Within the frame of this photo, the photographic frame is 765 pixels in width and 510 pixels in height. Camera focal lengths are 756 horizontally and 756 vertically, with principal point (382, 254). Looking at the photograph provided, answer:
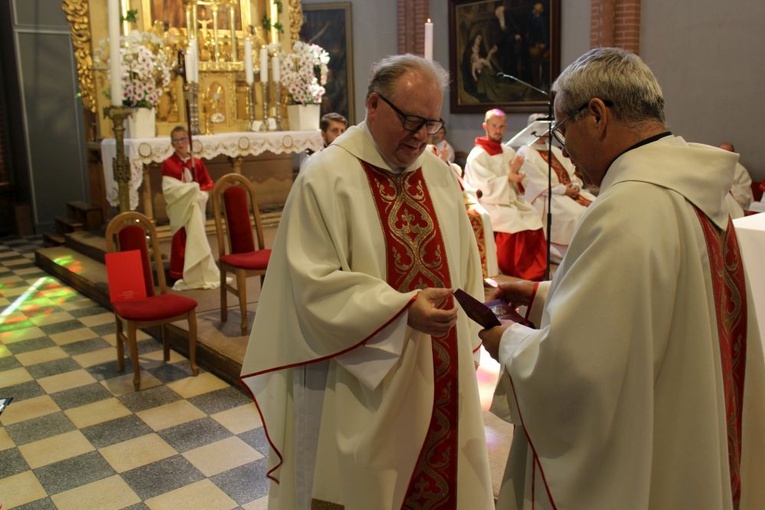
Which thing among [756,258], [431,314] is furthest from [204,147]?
[431,314]

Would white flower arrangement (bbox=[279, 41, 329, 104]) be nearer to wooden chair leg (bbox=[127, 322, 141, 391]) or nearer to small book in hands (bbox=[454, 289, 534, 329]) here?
wooden chair leg (bbox=[127, 322, 141, 391])

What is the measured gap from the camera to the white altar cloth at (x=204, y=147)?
24.3ft

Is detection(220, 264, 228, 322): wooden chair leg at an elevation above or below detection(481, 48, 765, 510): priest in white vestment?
below

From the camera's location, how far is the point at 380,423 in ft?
7.27

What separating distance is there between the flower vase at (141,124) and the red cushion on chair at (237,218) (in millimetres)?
2497

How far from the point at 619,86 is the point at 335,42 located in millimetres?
11760

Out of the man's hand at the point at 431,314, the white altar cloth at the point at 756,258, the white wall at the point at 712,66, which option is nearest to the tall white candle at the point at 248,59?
the white wall at the point at 712,66

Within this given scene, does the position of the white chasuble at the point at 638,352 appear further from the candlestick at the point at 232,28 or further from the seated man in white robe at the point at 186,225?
the candlestick at the point at 232,28

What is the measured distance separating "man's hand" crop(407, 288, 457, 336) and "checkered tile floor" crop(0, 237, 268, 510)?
1.72m

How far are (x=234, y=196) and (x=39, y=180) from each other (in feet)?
20.4

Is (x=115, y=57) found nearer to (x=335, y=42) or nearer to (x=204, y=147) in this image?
(x=204, y=147)

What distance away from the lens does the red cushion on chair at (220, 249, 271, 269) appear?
17.8 feet

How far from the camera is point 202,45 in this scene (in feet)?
29.2

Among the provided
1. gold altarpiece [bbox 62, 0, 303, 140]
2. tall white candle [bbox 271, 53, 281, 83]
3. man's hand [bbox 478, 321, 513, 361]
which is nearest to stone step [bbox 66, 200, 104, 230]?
gold altarpiece [bbox 62, 0, 303, 140]
